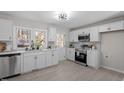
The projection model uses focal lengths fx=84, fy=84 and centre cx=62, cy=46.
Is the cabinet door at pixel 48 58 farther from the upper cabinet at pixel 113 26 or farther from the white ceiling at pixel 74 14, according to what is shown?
the upper cabinet at pixel 113 26

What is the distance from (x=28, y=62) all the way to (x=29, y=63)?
63mm

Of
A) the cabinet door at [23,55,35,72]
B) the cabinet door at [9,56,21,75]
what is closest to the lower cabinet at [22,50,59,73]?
the cabinet door at [23,55,35,72]

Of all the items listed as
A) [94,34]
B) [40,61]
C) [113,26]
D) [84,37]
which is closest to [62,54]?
[84,37]

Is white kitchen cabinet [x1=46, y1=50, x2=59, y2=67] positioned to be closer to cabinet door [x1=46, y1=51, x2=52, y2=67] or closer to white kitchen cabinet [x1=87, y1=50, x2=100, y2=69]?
cabinet door [x1=46, y1=51, x2=52, y2=67]

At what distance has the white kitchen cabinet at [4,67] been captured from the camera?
8.98ft

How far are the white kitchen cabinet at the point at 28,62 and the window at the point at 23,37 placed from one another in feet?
2.83

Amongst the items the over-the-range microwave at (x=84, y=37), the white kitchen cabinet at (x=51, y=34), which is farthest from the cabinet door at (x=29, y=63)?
the over-the-range microwave at (x=84, y=37)

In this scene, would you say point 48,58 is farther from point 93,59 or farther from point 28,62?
point 93,59

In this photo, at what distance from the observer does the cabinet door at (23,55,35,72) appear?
11.0ft

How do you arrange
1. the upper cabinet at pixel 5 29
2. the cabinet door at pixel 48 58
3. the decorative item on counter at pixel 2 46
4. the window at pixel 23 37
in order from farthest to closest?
the cabinet door at pixel 48 58 < the window at pixel 23 37 < the decorative item on counter at pixel 2 46 < the upper cabinet at pixel 5 29

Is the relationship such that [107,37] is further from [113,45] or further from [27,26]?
[27,26]

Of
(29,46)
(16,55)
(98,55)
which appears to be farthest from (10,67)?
(98,55)

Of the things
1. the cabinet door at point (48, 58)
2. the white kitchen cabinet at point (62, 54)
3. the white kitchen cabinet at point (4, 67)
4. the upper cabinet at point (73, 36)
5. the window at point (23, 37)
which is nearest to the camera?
the white kitchen cabinet at point (4, 67)

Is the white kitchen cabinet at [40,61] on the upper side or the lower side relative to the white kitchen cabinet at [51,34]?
lower
